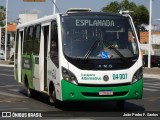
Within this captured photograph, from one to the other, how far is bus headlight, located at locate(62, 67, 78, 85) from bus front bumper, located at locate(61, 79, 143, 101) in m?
0.09

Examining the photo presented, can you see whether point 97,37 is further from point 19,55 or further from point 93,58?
point 19,55

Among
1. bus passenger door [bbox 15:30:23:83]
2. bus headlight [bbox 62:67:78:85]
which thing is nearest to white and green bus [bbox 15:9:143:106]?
bus headlight [bbox 62:67:78:85]

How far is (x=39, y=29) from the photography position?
1611 cm

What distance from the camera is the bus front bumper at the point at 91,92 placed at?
1288 cm

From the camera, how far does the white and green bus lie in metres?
13.0

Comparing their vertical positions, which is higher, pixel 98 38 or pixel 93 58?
pixel 98 38

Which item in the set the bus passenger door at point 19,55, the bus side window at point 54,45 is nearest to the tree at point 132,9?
the bus passenger door at point 19,55

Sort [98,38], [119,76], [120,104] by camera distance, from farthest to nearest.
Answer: [120,104], [98,38], [119,76]

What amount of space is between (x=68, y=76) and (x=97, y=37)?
1.41m

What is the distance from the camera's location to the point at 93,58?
518 inches

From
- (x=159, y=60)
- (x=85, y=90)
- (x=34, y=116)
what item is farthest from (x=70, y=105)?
(x=159, y=60)

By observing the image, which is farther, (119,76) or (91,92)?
(119,76)

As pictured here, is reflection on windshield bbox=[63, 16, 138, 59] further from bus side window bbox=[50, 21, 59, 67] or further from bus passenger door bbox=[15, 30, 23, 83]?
bus passenger door bbox=[15, 30, 23, 83]

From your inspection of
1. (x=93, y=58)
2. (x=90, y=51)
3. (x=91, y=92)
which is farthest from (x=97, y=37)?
(x=91, y=92)
